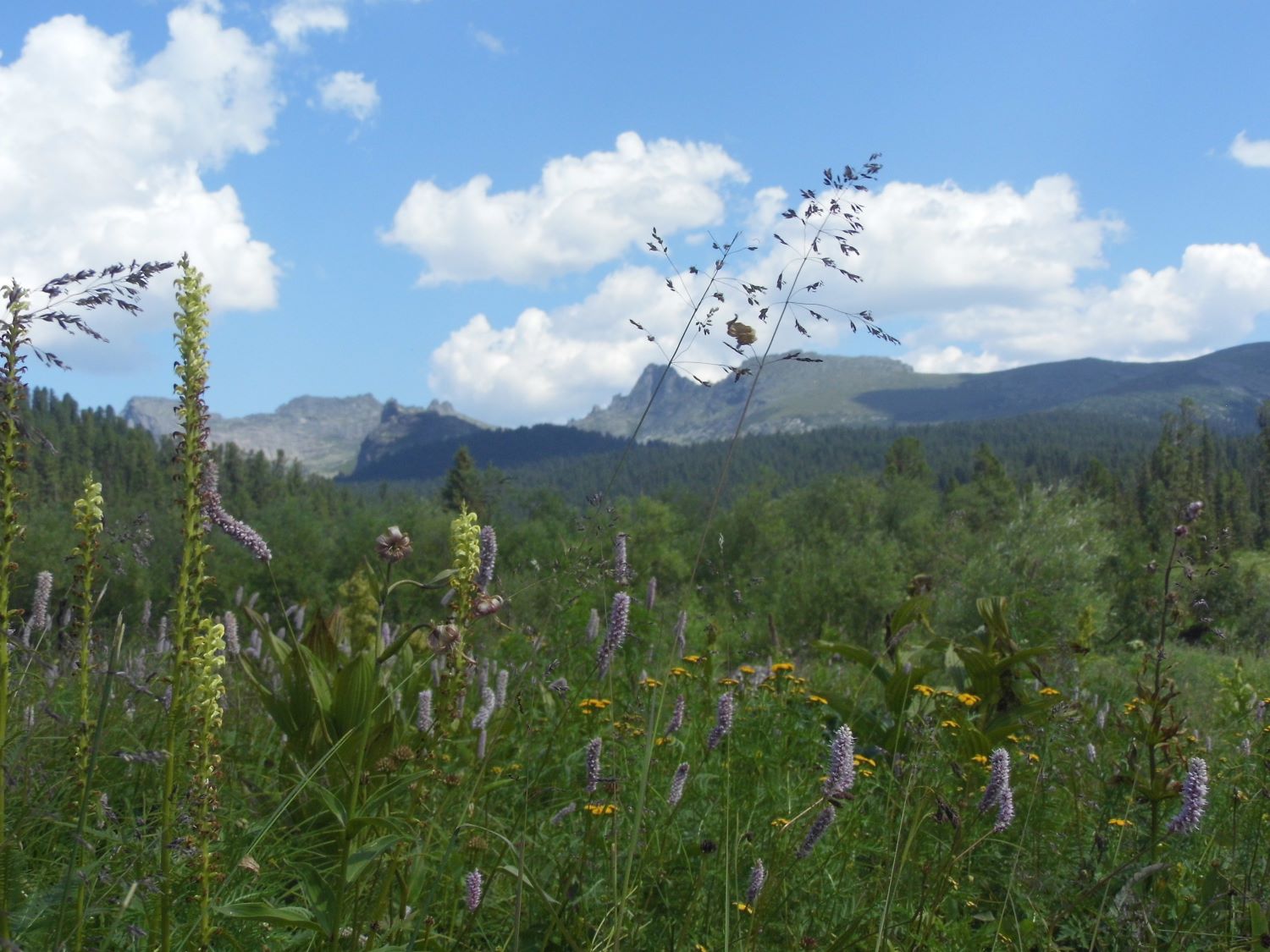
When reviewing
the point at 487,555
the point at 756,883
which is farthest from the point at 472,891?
the point at 487,555

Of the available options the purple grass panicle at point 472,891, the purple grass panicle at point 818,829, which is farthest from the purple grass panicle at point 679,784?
the purple grass panicle at point 472,891

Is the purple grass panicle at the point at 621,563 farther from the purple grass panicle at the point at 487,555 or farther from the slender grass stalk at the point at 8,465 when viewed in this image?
the slender grass stalk at the point at 8,465

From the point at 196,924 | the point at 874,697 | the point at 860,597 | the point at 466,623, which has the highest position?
the point at 466,623

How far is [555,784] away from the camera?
4520mm

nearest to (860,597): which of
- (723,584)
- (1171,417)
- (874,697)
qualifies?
(874,697)

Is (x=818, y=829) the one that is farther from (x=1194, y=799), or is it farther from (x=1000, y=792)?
(x=1194, y=799)

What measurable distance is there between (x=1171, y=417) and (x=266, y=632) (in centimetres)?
7781

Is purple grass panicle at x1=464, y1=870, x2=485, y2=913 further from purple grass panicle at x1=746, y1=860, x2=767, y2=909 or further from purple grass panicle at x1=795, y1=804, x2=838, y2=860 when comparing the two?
purple grass panicle at x1=795, y1=804, x2=838, y2=860

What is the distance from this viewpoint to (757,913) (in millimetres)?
2344

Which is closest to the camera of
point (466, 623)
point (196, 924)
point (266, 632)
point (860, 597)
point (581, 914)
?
point (196, 924)

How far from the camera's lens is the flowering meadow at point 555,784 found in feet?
6.39

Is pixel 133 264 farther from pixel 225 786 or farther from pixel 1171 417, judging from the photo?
pixel 1171 417

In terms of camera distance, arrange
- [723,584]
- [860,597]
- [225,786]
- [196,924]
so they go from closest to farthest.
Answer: [196,924], [225,786], [723,584], [860,597]

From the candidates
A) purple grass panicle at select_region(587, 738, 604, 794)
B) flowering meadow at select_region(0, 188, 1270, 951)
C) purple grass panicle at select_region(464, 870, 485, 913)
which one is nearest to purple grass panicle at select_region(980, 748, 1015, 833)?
flowering meadow at select_region(0, 188, 1270, 951)
